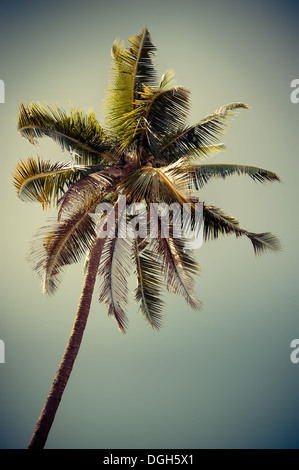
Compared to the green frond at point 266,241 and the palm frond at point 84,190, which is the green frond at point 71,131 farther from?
the green frond at point 266,241

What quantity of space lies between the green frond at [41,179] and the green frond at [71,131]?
0.66 m

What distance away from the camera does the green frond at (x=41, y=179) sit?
8.79 m

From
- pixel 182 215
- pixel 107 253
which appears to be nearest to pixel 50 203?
pixel 107 253

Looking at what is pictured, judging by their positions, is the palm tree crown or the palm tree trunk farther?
the palm tree crown

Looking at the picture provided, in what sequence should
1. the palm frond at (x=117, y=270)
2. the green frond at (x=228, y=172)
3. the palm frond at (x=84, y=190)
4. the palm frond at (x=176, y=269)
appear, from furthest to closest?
the green frond at (x=228, y=172)
the palm frond at (x=117, y=270)
the palm frond at (x=176, y=269)
the palm frond at (x=84, y=190)

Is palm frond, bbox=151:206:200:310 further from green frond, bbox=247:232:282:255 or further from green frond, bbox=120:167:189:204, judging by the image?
green frond, bbox=247:232:282:255

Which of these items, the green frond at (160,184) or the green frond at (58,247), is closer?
Result: the green frond at (160,184)

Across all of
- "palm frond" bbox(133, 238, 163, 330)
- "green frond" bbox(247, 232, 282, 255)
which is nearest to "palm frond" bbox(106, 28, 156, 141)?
"palm frond" bbox(133, 238, 163, 330)

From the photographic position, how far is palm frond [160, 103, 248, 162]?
9.77 metres

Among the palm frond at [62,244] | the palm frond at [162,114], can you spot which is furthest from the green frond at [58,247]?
the palm frond at [162,114]

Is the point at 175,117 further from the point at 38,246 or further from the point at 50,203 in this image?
the point at 38,246

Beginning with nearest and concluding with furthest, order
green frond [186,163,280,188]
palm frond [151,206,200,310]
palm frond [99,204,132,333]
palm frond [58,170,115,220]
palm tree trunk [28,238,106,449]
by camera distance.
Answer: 1. palm tree trunk [28,238,106,449]
2. palm frond [58,170,115,220]
3. palm frond [151,206,200,310]
4. palm frond [99,204,132,333]
5. green frond [186,163,280,188]

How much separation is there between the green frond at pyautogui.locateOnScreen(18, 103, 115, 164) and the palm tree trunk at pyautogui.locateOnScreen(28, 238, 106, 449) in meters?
2.71

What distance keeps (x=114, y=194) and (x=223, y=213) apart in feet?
10.3
